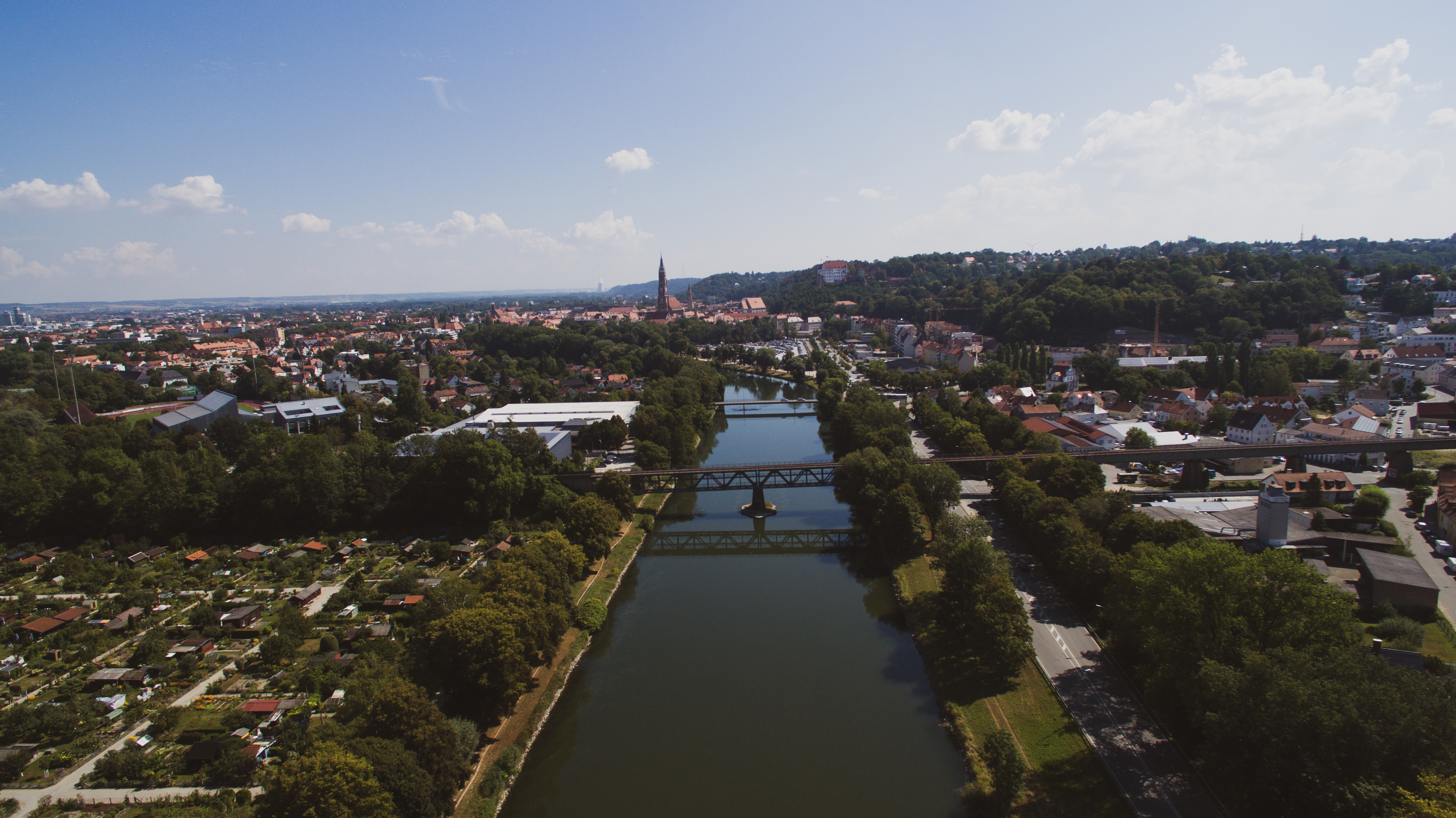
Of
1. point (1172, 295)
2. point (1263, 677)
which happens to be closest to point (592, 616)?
point (1263, 677)

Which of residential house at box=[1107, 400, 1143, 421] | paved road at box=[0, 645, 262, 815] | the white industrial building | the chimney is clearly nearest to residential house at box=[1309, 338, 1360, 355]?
residential house at box=[1107, 400, 1143, 421]

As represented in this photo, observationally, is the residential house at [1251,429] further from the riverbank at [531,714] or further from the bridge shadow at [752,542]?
the riverbank at [531,714]

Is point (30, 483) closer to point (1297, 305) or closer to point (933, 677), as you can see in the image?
point (933, 677)

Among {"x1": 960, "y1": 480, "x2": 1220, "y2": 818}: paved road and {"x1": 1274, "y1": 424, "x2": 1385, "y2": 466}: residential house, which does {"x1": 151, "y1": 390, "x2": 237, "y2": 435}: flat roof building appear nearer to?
{"x1": 960, "y1": 480, "x2": 1220, "y2": 818}: paved road

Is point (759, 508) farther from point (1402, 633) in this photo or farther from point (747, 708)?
point (1402, 633)

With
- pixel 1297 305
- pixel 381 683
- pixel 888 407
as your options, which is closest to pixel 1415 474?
pixel 888 407
